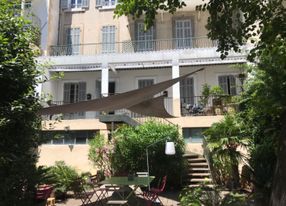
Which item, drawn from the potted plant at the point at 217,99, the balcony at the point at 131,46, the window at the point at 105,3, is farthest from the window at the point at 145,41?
the potted plant at the point at 217,99

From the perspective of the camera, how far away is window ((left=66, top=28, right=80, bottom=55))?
20000 mm

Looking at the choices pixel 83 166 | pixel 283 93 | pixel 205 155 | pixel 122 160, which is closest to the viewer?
pixel 283 93

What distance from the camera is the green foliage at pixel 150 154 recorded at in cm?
1164

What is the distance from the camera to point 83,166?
1454cm

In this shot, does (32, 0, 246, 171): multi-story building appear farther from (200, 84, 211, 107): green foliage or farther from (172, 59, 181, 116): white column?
(200, 84, 211, 107): green foliage

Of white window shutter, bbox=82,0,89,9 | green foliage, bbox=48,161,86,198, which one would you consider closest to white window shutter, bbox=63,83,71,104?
white window shutter, bbox=82,0,89,9

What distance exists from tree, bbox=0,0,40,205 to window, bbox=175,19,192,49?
14834 millimetres

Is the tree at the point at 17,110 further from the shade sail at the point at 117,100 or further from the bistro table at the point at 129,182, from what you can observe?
the bistro table at the point at 129,182

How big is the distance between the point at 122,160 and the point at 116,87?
24.7 ft

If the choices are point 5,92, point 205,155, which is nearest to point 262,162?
point 205,155

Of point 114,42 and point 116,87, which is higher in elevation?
point 114,42

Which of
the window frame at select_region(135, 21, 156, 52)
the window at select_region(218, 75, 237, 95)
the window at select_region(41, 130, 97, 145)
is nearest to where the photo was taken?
the window at select_region(41, 130, 97, 145)

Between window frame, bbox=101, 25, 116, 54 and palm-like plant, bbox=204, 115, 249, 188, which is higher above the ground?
window frame, bbox=101, 25, 116, 54

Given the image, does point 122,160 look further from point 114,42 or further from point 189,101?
point 114,42
